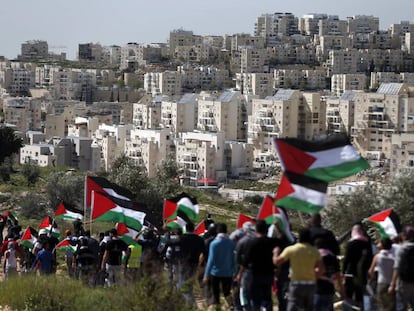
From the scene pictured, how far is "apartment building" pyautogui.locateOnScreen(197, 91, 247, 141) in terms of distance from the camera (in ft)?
292

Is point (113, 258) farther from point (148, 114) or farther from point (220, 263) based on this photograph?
point (148, 114)

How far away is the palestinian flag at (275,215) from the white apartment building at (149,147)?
6605cm

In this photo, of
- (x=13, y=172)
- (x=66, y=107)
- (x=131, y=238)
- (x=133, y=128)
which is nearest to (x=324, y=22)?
(x=66, y=107)

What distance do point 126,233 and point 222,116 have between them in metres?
74.5

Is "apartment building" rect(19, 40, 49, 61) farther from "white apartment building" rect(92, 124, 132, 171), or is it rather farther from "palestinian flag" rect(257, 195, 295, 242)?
"palestinian flag" rect(257, 195, 295, 242)

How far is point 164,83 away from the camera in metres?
120

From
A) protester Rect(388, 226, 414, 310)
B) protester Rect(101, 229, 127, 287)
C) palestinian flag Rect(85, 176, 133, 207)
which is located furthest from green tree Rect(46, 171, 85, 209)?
protester Rect(388, 226, 414, 310)

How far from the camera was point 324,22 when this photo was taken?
172000mm

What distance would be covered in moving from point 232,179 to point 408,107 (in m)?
14.4

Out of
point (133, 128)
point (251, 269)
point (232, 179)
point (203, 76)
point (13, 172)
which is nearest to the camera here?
point (251, 269)

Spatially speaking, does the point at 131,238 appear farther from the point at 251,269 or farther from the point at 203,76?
the point at 203,76

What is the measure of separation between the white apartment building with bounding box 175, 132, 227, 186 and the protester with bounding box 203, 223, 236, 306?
64.7 meters

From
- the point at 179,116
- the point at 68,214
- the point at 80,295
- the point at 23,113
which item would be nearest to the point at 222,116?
the point at 179,116

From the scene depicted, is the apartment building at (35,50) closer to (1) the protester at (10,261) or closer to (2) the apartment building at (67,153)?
(2) the apartment building at (67,153)
